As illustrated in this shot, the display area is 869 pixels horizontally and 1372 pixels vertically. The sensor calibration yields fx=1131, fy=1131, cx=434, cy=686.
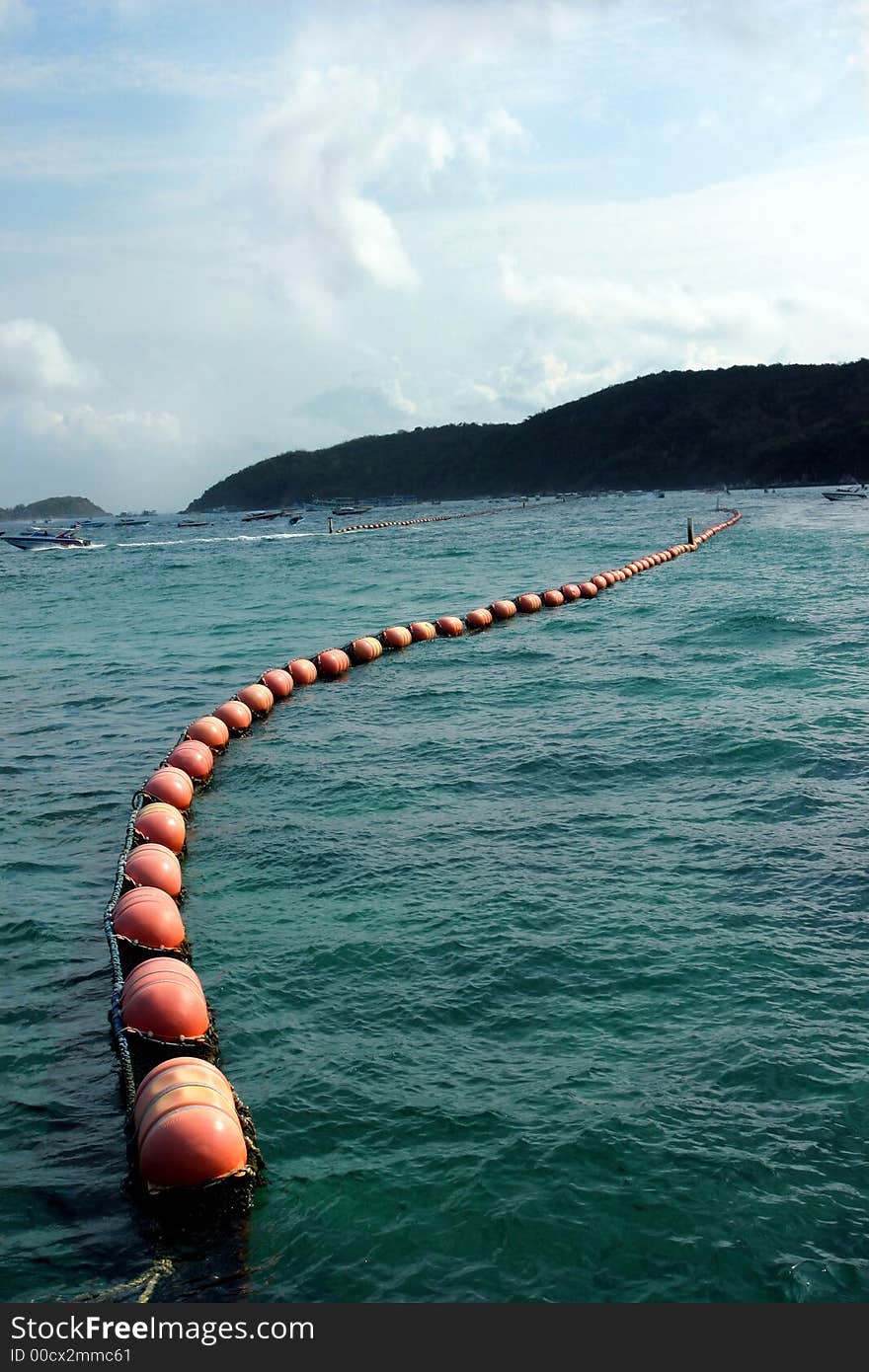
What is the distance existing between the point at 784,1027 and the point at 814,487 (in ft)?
496

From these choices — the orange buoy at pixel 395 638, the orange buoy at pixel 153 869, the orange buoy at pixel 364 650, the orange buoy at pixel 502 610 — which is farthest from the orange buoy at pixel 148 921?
the orange buoy at pixel 502 610

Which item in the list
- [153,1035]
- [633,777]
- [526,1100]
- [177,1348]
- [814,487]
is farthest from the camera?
[814,487]

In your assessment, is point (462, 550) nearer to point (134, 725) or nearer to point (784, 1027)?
point (134, 725)

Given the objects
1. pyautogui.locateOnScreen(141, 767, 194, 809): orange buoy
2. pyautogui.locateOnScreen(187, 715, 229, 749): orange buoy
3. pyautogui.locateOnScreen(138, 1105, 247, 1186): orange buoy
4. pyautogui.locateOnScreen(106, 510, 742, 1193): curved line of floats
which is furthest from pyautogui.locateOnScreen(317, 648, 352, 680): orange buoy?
pyautogui.locateOnScreen(138, 1105, 247, 1186): orange buoy

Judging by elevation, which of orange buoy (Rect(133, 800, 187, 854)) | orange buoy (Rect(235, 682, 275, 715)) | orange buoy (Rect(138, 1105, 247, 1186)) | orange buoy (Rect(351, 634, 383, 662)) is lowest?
orange buoy (Rect(138, 1105, 247, 1186))

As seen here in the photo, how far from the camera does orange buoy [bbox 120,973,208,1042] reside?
9625mm

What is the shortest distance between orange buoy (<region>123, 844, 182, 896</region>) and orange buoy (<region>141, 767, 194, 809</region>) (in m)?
2.89

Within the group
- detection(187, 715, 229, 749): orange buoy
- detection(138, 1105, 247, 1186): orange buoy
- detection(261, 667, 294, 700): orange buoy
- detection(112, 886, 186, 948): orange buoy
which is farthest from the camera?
detection(261, 667, 294, 700): orange buoy

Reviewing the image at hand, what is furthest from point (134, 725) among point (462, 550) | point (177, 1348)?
point (462, 550)

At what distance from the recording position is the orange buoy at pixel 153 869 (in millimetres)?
13062

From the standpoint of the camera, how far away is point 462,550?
69875 mm

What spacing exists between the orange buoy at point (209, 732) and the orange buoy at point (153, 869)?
6.26m

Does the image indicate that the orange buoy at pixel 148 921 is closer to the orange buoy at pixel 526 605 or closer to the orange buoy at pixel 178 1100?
the orange buoy at pixel 178 1100

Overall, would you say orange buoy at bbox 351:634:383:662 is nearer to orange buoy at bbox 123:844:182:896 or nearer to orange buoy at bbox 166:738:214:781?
orange buoy at bbox 166:738:214:781
